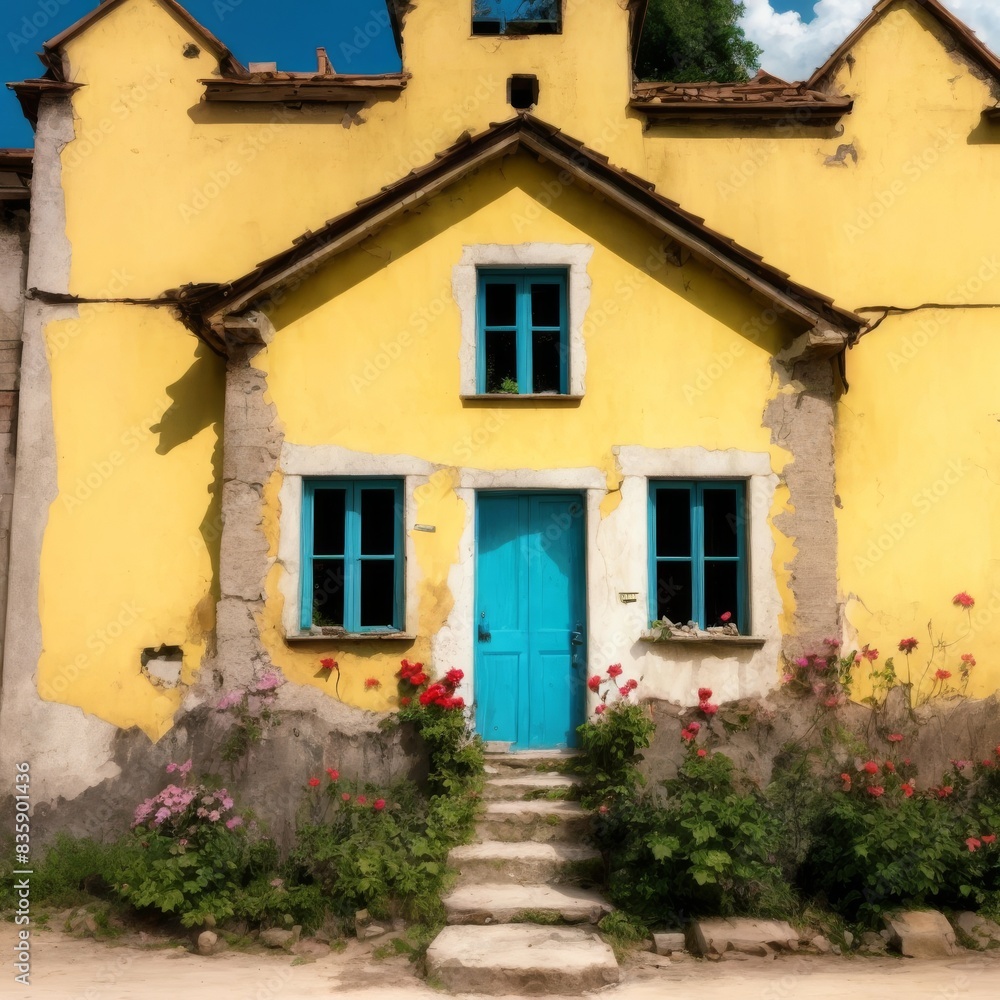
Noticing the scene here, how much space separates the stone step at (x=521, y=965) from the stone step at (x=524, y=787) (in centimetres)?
147

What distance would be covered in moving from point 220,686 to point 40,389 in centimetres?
336

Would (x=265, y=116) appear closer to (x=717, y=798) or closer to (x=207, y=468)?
(x=207, y=468)

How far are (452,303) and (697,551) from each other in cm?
311

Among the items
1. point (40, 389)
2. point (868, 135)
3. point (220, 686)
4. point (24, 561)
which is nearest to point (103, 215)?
point (40, 389)

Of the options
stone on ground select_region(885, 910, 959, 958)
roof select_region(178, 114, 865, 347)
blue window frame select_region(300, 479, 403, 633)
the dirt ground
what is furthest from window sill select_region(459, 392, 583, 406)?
stone on ground select_region(885, 910, 959, 958)

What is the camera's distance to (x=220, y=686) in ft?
27.6

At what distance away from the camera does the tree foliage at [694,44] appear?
18594 mm

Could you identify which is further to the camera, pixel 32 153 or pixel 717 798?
pixel 32 153

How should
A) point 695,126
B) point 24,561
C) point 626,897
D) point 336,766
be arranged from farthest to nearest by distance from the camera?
point 695,126 < point 24,561 < point 336,766 < point 626,897

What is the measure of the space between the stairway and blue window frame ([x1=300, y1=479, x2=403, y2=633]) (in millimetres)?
1690

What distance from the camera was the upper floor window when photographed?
9812 millimetres

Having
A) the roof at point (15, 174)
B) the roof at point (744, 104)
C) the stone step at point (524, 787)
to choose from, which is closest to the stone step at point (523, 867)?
the stone step at point (524, 787)

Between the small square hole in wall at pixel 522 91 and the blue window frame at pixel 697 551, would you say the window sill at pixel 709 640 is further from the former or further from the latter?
the small square hole in wall at pixel 522 91

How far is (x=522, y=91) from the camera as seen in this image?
977 centimetres
